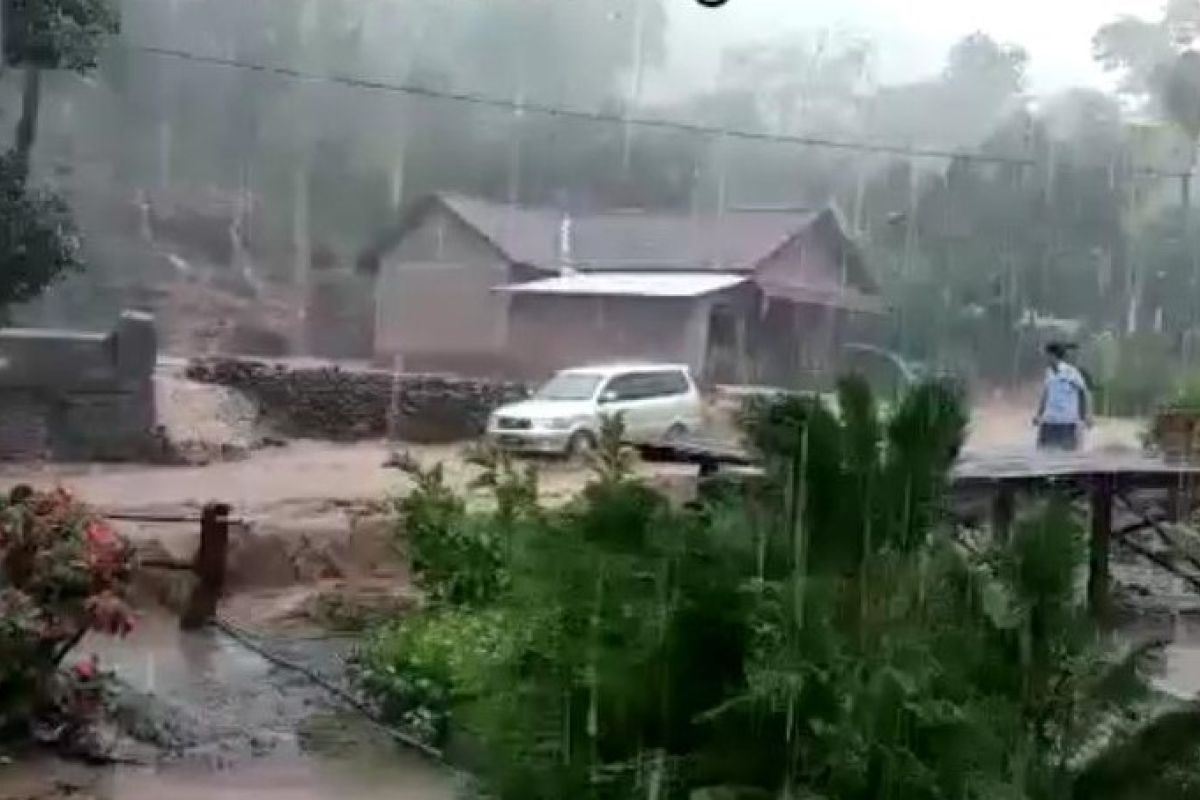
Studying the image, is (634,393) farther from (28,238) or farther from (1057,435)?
(28,238)

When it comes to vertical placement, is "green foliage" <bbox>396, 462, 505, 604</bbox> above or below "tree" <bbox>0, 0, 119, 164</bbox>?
below

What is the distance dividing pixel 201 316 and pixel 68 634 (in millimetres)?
963

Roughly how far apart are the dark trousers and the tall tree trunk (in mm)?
1969

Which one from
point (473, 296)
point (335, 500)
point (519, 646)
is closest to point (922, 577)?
point (519, 646)

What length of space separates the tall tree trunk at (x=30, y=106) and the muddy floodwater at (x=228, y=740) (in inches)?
37.7

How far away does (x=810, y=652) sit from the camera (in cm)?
82

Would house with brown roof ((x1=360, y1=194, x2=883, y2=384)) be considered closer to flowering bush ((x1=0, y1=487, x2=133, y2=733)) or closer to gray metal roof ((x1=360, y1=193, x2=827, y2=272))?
gray metal roof ((x1=360, y1=193, x2=827, y2=272))

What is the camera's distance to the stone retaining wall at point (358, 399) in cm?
318

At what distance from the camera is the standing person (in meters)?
2.88

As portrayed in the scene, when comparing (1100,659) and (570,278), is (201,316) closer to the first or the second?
(570,278)

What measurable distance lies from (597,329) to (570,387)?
13cm

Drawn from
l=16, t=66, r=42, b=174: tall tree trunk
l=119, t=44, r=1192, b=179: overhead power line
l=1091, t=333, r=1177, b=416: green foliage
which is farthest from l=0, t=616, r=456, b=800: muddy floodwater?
l=1091, t=333, r=1177, b=416: green foliage

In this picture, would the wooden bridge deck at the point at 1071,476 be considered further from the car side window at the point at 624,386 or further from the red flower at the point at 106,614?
the red flower at the point at 106,614

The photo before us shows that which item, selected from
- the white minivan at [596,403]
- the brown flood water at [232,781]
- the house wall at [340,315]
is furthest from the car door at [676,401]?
the brown flood water at [232,781]
